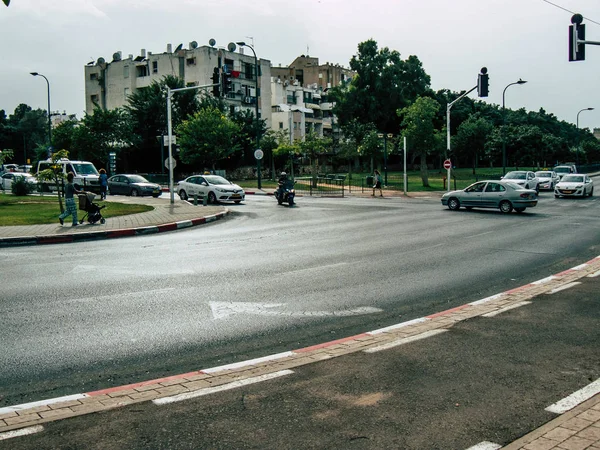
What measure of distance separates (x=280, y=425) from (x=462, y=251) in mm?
10534

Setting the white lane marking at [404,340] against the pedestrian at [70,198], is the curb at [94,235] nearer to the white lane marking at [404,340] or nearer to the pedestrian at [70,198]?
the pedestrian at [70,198]

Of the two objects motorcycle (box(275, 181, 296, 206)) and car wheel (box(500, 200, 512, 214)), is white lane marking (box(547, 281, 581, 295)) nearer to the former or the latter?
car wheel (box(500, 200, 512, 214))

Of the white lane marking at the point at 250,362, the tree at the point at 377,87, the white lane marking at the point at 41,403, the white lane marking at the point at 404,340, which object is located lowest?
the white lane marking at the point at 41,403

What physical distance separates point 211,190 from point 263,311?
23538 millimetres

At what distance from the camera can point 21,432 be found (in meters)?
4.26

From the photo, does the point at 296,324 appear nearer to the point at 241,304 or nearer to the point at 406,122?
the point at 241,304

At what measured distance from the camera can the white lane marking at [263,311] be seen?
311 inches

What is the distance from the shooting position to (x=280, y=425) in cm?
436

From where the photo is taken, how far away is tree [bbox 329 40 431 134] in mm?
76188

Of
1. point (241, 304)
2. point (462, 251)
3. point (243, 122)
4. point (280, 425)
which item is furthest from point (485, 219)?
point (243, 122)

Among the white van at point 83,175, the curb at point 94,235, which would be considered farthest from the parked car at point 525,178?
the curb at point 94,235

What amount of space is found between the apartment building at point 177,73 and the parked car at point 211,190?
37791 millimetres

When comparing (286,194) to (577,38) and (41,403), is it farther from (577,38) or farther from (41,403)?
(41,403)

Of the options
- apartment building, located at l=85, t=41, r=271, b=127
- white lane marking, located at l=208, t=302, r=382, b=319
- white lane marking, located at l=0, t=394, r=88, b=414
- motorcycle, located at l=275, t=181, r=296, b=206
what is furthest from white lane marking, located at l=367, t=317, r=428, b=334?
apartment building, located at l=85, t=41, r=271, b=127
